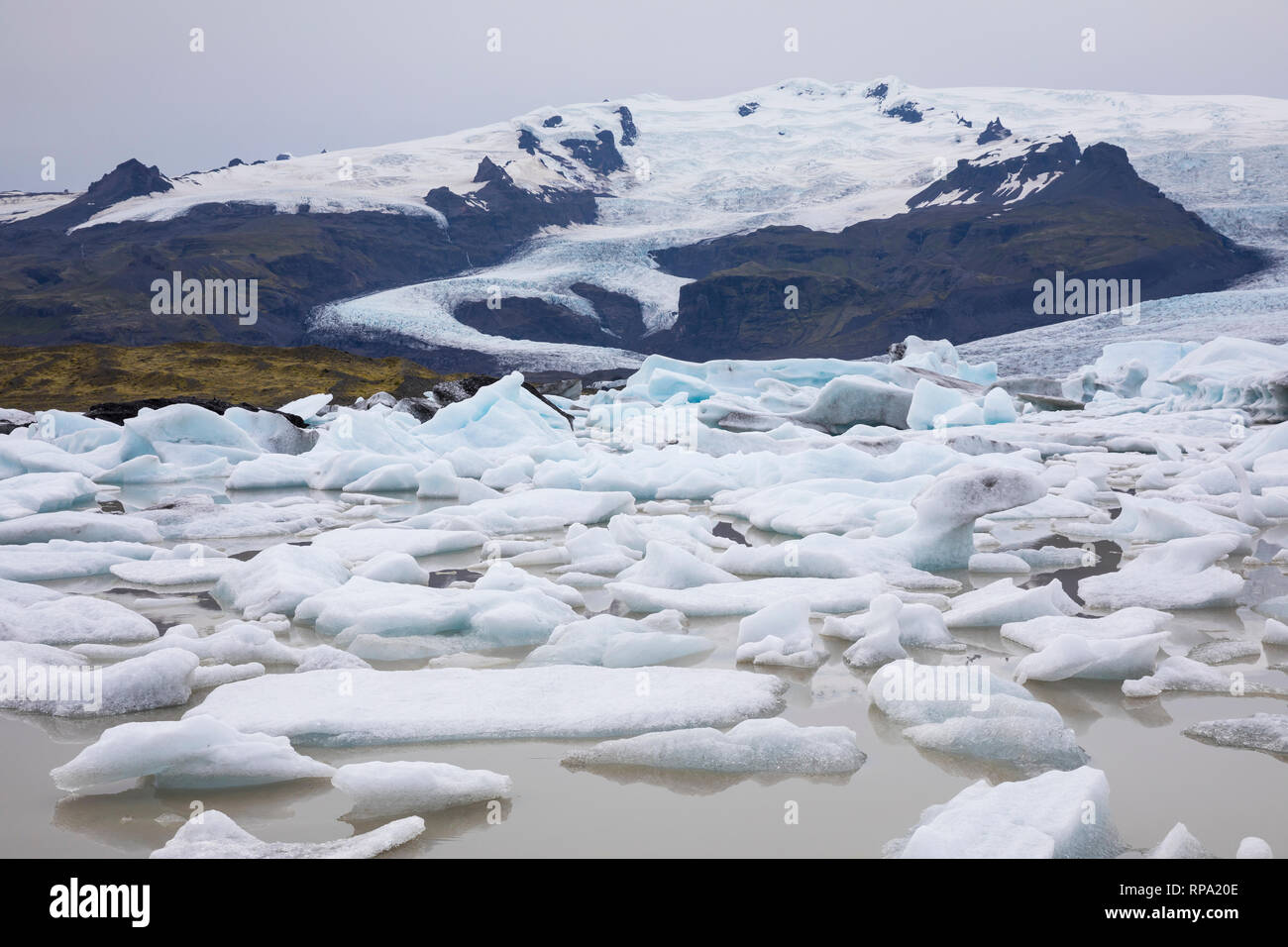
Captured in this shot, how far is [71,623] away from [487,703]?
178cm

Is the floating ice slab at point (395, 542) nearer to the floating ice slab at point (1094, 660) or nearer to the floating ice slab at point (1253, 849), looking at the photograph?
the floating ice slab at point (1094, 660)

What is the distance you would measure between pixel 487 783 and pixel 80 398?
56.4ft

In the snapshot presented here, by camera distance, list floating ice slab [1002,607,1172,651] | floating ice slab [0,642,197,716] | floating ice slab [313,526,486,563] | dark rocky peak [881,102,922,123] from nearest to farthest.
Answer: floating ice slab [0,642,197,716] → floating ice slab [1002,607,1172,651] → floating ice slab [313,526,486,563] → dark rocky peak [881,102,922,123]

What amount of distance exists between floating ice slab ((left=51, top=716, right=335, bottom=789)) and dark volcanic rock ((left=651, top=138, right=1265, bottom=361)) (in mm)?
40082

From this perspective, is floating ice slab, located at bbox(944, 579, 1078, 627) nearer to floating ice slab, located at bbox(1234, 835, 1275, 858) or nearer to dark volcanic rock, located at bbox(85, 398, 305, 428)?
floating ice slab, located at bbox(1234, 835, 1275, 858)

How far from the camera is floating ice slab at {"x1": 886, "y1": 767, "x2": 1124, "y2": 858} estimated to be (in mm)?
1854

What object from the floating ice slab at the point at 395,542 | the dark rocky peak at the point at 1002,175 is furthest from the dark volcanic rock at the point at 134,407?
the dark rocky peak at the point at 1002,175

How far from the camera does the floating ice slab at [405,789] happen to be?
2.12 metres

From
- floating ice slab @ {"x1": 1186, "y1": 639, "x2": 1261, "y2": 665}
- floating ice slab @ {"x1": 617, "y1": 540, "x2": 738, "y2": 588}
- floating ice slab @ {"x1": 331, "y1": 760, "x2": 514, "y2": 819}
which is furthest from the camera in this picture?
floating ice slab @ {"x1": 617, "y1": 540, "x2": 738, "y2": 588}

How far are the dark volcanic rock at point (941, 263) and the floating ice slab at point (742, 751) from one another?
39.7m

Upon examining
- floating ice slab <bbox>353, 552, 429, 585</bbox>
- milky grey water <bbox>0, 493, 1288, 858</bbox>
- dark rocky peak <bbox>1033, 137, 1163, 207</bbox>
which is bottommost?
milky grey water <bbox>0, 493, 1288, 858</bbox>

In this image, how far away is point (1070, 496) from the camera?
699 centimetres

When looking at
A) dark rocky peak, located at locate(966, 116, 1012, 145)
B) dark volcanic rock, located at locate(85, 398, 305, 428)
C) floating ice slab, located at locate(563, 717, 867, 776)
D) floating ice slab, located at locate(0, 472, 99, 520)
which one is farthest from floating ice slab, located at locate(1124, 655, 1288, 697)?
dark rocky peak, located at locate(966, 116, 1012, 145)
